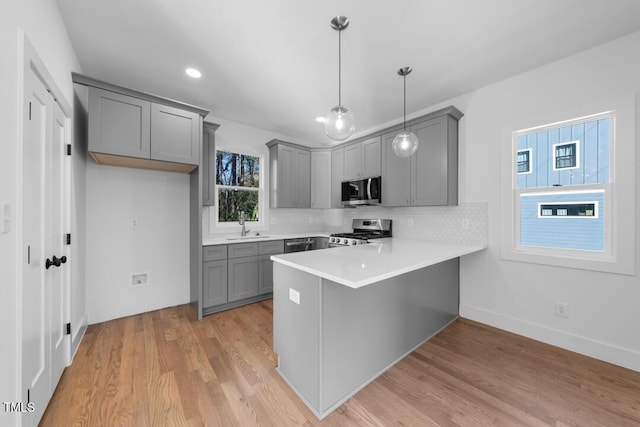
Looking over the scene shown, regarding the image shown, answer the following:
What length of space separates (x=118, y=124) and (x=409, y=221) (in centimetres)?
369

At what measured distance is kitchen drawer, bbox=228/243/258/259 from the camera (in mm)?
3250

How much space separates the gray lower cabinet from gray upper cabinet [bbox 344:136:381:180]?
168cm

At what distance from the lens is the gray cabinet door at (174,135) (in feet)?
8.73

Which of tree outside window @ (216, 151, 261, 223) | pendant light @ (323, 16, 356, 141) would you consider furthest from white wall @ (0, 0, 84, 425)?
tree outside window @ (216, 151, 261, 223)

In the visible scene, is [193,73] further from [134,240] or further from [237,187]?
[134,240]

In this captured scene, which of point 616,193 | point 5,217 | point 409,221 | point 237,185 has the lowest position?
point 409,221

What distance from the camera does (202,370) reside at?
2.01 metres

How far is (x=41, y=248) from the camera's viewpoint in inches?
61.1

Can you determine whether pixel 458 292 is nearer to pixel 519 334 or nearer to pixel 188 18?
Answer: pixel 519 334

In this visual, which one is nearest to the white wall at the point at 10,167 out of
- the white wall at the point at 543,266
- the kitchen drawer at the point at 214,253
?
the kitchen drawer at the point at 214,253

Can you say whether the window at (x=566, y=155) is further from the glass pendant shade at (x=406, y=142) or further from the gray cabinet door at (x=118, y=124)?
the gray cabinet door at (x=118, y=124)

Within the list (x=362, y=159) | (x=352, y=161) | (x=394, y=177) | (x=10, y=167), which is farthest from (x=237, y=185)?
(x=10, y=167)

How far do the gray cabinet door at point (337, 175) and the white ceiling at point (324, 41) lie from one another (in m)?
1.34

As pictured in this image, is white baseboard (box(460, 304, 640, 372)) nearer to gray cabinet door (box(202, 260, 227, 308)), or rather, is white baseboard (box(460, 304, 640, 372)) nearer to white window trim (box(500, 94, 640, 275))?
white window trim (box(500, 94, 640, 275))
